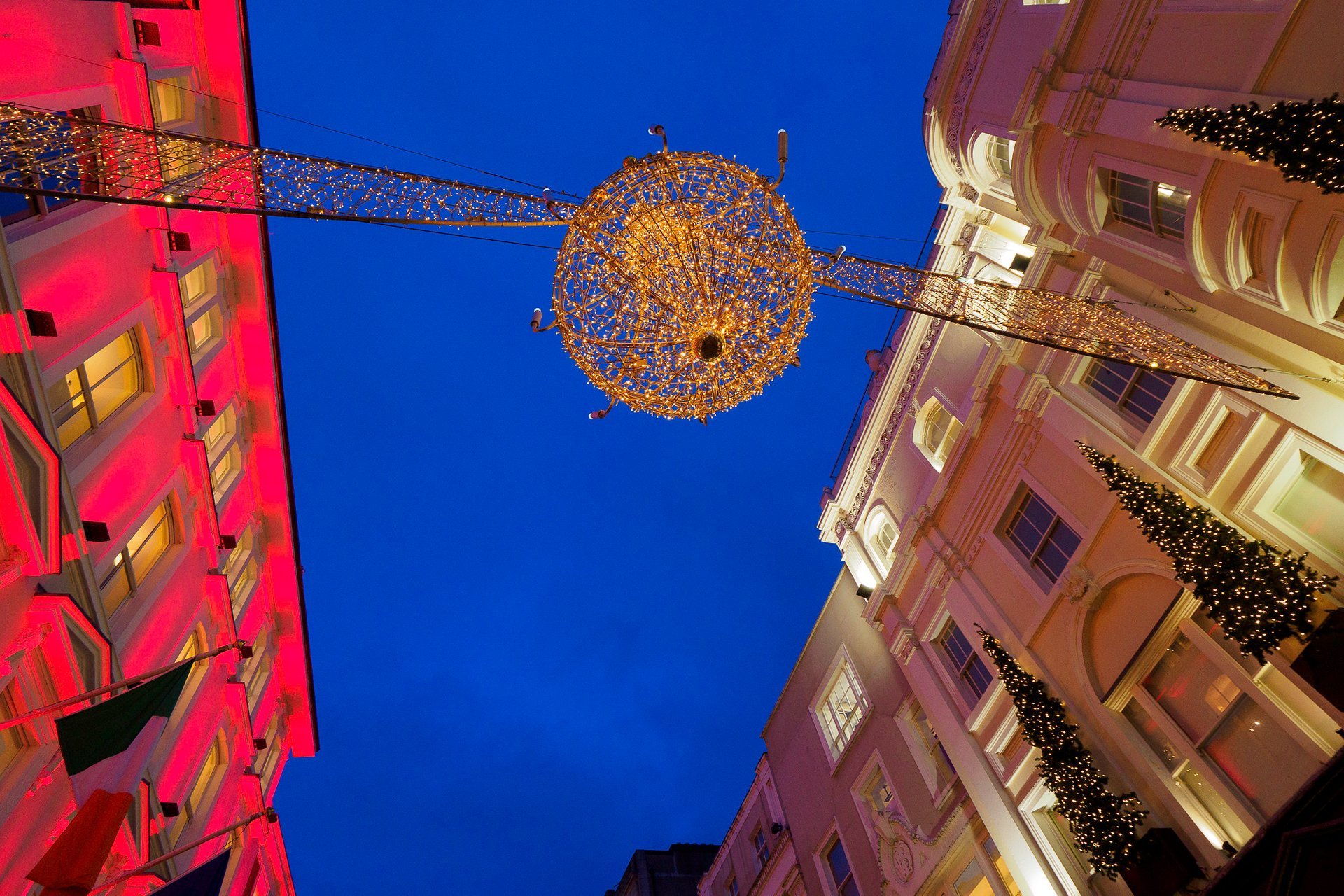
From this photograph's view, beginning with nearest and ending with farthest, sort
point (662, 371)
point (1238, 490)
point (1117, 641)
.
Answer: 1. point (662, 371)
2. point (1238, 490)
3. point (1117, 641)

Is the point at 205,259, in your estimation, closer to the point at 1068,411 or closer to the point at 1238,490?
the point at 1068,411

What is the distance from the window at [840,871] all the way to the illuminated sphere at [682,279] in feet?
43.9

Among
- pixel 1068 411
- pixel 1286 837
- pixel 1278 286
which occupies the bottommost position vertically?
pixel 1286 837

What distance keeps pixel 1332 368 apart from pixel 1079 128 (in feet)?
18.7

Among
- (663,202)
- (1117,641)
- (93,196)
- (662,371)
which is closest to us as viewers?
(93,196)

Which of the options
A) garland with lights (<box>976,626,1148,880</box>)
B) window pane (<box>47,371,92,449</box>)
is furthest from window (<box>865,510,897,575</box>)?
window pane (<box>47,371,92,449</box>)

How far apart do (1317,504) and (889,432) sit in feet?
32.7

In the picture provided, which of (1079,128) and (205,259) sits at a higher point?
(1079,128)

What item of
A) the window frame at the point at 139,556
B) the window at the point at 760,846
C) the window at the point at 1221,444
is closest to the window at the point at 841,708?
the window at the point at 760,846

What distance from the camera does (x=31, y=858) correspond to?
28.0 ft

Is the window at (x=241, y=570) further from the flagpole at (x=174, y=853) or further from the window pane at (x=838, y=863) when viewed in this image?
the window pane at (x=838, y=863)

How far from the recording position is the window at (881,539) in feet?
56.0

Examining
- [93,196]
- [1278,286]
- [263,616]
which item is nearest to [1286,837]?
[1278,286]

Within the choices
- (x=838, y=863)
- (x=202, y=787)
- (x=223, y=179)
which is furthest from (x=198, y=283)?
(x=838, y=863)
